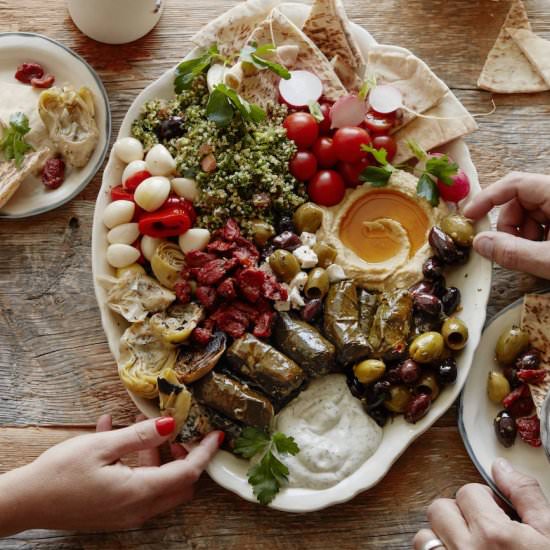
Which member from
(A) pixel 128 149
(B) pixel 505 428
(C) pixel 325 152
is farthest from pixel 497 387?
(A) pixel 128 149

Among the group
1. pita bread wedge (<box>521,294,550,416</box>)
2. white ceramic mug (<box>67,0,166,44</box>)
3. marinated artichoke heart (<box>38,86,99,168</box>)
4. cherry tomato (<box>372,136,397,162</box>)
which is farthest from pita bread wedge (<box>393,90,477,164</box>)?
marinated artichoke heart (<box>38,86,99,168</box>)

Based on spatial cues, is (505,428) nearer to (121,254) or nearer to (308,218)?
(308,218)

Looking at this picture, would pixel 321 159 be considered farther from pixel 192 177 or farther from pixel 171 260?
pixel 171 260

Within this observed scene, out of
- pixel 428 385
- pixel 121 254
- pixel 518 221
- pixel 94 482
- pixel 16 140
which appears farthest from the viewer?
pixel 16 140

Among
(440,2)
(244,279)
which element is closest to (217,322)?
(244,279)

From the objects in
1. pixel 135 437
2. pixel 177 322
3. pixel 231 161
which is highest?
pixel 231 161

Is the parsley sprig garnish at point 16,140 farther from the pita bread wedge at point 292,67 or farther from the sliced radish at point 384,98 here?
the sliced radish at point 384,98

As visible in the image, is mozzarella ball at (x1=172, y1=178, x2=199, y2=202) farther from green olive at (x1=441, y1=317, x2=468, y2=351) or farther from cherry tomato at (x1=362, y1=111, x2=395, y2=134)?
green olive at (x1=441, y1=317, x2=468, y2=351)
